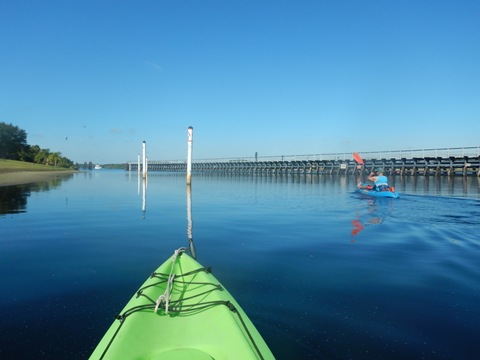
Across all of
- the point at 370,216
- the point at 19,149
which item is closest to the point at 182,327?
the point at 370,216

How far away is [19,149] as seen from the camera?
8281 centimetres

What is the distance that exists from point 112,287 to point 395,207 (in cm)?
1640

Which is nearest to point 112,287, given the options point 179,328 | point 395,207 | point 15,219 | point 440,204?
point 179,328

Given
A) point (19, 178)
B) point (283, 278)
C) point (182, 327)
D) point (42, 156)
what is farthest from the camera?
point (42, 156)

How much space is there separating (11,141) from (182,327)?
9281cm

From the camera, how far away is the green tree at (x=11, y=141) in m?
78.2

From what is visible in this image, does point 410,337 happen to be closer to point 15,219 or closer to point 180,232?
point 180,232

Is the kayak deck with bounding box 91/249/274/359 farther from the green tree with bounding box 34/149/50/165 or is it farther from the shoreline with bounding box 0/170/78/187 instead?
the green tree with bounding box 34/149/50/165

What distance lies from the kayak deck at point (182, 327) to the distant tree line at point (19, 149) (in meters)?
89.5

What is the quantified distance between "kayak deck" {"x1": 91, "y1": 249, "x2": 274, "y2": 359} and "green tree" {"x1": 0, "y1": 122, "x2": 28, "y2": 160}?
294 feet

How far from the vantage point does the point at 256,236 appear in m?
11.2

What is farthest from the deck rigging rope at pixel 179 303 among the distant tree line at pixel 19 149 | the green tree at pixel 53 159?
the green tree at pixel 53 159

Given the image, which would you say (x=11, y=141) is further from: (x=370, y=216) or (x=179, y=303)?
(x=179, y=303)

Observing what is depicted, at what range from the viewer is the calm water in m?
4.53
